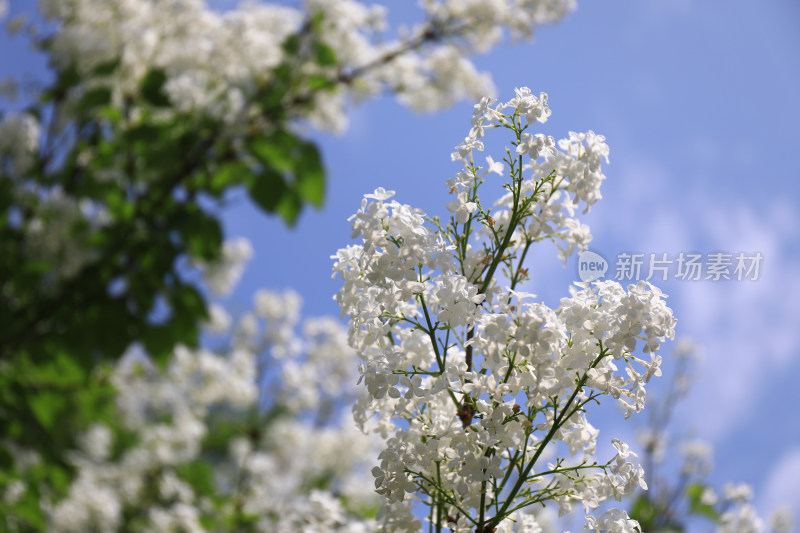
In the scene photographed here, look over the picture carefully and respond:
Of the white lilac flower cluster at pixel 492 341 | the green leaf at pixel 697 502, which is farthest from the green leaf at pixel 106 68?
the green leaf at pixel 697 502

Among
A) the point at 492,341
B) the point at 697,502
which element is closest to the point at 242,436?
the point at 697,502

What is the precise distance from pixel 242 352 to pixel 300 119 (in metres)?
1.89

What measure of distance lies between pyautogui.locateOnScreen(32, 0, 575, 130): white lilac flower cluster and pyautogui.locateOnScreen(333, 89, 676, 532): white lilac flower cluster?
2020 millimetres

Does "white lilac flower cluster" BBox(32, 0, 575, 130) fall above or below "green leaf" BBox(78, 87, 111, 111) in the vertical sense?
above

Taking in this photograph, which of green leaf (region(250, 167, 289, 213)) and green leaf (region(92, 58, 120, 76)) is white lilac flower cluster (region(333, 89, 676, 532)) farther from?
green leaf (region(92, 58, 120, 76))

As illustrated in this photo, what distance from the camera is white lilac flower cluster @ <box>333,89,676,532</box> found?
0.76 metres

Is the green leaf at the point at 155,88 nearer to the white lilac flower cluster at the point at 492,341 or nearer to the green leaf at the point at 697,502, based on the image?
the white lilac flower cluster at the point at 492,341

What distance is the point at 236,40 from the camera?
2846mm

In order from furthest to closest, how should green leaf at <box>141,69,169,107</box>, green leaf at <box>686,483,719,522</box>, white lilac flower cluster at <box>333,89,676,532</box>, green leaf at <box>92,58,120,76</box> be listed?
1. green leaf at <box>686,483,719,522</box>
2. green leaf at <box>141,69,169,107</box>
3. green leaf at <box>92,58,120,76</box>
4. white lilac flower cluster at <box>333,89,676,532</box>

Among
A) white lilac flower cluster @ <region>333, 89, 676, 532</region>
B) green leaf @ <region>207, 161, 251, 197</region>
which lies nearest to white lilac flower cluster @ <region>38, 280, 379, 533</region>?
green leaf @ <region>207, 161, 251, 197</region>

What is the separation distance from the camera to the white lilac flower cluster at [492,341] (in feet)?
2.50

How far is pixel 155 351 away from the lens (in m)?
2.63

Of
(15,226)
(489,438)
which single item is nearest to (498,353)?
(489,438)

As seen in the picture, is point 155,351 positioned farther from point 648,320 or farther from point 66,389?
point 648,320
